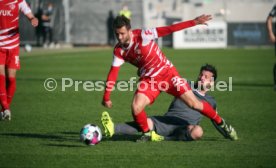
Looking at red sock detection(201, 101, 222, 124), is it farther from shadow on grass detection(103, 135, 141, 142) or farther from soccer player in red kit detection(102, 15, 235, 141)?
shadow on grass detection(103, 135, 141, 142)

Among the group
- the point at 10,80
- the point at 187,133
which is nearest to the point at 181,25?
the point at 187,133

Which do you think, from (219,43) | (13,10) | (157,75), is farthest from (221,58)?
(157,75)

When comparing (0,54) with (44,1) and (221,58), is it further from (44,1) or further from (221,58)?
(44,1)

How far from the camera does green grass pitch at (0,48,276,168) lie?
8.12 metres

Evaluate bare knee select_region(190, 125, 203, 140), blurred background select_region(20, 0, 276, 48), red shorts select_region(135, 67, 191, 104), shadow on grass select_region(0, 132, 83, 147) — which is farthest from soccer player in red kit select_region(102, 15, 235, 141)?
blurred background select_region(20, 0, 276, 48)

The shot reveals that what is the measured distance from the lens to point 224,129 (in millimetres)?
9562

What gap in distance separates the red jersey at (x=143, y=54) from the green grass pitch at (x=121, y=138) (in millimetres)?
990

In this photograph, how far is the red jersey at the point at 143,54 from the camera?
29.7ft

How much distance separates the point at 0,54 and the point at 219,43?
1067 inches

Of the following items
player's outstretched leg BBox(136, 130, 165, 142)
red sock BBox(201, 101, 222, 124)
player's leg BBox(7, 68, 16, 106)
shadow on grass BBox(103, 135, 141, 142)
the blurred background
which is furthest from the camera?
the blurred background

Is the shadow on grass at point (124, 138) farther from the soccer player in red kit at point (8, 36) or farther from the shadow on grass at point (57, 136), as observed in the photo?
the soccer player in red kit at point (8, 36)

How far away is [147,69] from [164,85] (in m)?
0.32

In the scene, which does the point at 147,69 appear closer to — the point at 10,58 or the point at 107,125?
the point at 107,125

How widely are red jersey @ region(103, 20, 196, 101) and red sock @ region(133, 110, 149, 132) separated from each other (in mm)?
497
